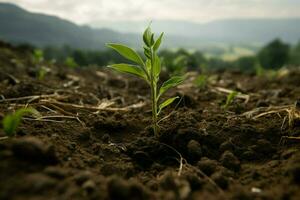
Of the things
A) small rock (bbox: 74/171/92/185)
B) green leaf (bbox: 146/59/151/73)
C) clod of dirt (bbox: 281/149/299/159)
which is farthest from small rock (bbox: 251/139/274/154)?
small rock (bbox: 74/171/92/185)

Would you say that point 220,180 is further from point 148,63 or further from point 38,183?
point 148,63

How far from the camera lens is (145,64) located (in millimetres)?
1921

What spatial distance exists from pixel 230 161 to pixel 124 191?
0.67 m

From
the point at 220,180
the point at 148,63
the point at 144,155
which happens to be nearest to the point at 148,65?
the point at 148,63

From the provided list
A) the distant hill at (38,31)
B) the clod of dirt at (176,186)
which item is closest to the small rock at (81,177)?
the clod of dirt at (176,186)

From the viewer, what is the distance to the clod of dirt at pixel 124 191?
3.77 ft

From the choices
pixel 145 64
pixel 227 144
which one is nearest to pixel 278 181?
pixel 227 144

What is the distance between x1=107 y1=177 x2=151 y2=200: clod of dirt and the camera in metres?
1.15

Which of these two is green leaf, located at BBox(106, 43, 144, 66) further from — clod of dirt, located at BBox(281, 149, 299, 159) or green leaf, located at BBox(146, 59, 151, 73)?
clod of dirt, located at BBox(281, 149, 299, 159)

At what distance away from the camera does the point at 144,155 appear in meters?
1.69

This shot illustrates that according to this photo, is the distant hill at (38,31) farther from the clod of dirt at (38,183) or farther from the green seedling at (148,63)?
the clod of dirt at (38,183)

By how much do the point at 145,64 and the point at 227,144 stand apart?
2.19ft

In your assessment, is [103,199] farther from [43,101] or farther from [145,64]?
[43,101]

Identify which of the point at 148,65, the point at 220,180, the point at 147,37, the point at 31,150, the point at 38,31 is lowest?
the point at 220,180
